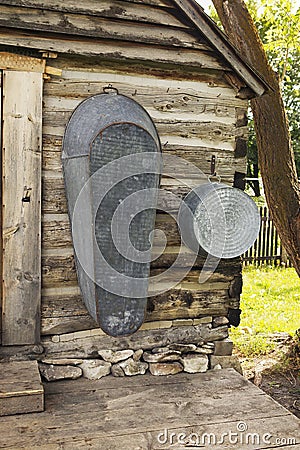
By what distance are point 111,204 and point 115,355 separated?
3.92ft

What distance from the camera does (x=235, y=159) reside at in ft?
14.7

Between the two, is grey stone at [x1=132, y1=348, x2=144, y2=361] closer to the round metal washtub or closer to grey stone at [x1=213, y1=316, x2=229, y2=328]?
grey stone at [x1=213, y1=316, x2=229, y2=328]

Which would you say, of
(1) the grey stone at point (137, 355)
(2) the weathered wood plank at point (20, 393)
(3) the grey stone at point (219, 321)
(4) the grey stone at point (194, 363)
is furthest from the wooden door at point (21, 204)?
(3) the grey stone at point (219, 321)

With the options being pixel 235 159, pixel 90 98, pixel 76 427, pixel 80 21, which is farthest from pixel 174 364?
pixel 80 21

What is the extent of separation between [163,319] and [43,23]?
226cm

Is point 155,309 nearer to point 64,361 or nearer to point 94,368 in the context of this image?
point 94,368

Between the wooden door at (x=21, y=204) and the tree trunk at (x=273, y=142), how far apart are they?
3.06m

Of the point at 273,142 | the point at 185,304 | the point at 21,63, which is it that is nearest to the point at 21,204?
the point at 21,63

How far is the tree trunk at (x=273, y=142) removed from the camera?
6051 millimetres

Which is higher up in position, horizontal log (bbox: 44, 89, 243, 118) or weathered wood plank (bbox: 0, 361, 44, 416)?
horizontal log (bbox: 44, 89, 243, 118)

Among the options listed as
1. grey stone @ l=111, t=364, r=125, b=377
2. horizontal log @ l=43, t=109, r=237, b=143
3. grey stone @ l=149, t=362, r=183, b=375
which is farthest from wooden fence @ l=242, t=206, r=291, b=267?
grey stone @ l=111, t=364, r=125, b=377

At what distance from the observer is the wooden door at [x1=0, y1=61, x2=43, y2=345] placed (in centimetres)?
380

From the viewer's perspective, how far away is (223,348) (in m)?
4.53

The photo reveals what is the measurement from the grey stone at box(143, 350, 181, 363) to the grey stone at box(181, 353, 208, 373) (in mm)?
70
